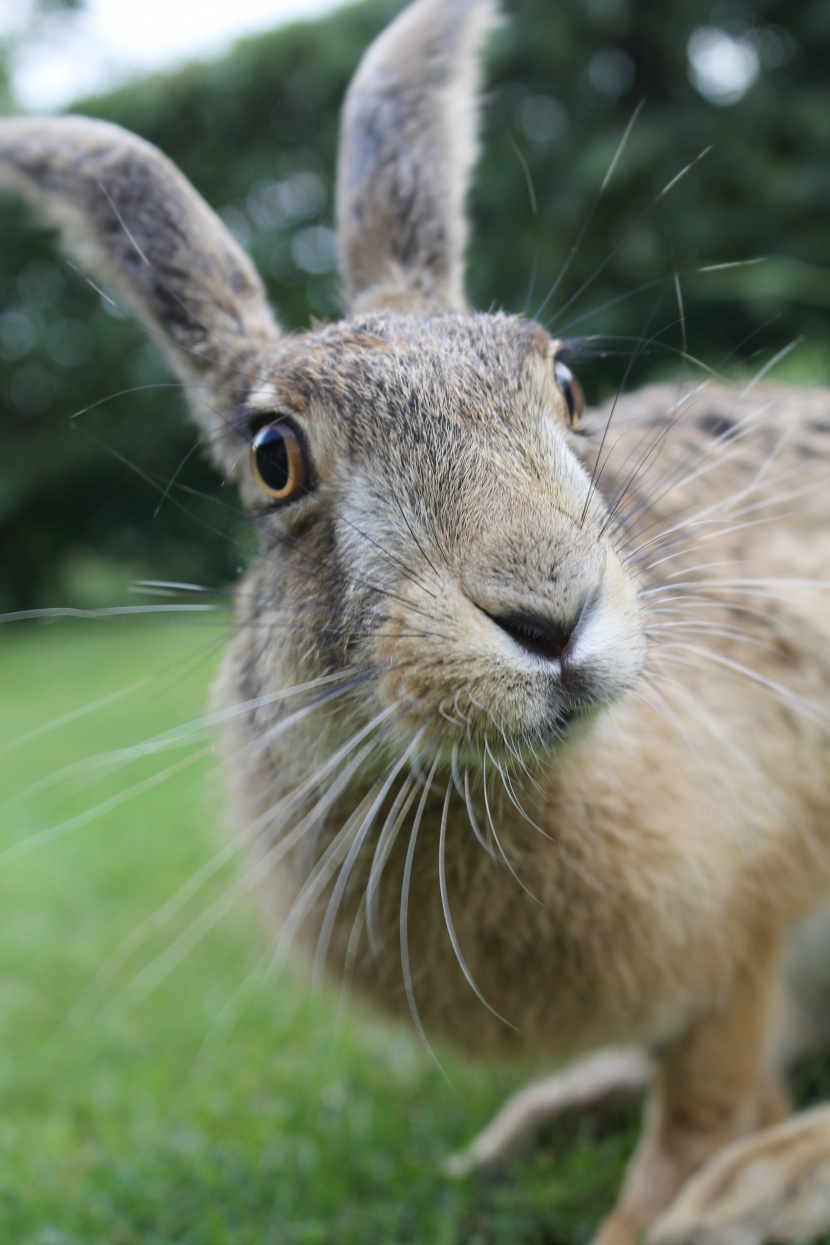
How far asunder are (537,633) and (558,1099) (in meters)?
1.59

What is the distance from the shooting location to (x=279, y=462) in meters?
1.92

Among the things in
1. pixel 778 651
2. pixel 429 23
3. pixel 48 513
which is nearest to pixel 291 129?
pixel 48 513

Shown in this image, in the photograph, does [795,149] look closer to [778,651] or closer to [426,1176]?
[778,651]

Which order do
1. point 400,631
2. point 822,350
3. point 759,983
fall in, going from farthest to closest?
point 822,350, point 759,983, point 400,631

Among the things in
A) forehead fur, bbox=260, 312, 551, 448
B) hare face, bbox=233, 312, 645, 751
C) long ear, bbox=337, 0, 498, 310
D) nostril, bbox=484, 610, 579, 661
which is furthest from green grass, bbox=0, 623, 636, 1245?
long ear, bbox=337, 0, 498, 310

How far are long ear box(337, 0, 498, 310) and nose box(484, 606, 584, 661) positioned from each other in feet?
4.01

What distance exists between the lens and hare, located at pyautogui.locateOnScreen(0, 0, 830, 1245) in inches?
61.6

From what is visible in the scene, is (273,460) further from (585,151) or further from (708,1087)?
(585,151)

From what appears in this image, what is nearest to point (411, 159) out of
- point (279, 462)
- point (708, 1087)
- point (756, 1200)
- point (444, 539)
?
point (279, 462)

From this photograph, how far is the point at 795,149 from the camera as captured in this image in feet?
33.6

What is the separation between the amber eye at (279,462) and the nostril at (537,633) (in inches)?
23.0

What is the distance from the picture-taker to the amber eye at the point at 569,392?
1.94 m

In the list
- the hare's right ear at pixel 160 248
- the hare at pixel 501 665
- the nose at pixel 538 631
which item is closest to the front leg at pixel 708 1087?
the hare at pixel 501 665

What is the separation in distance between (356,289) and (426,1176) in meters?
2.00
